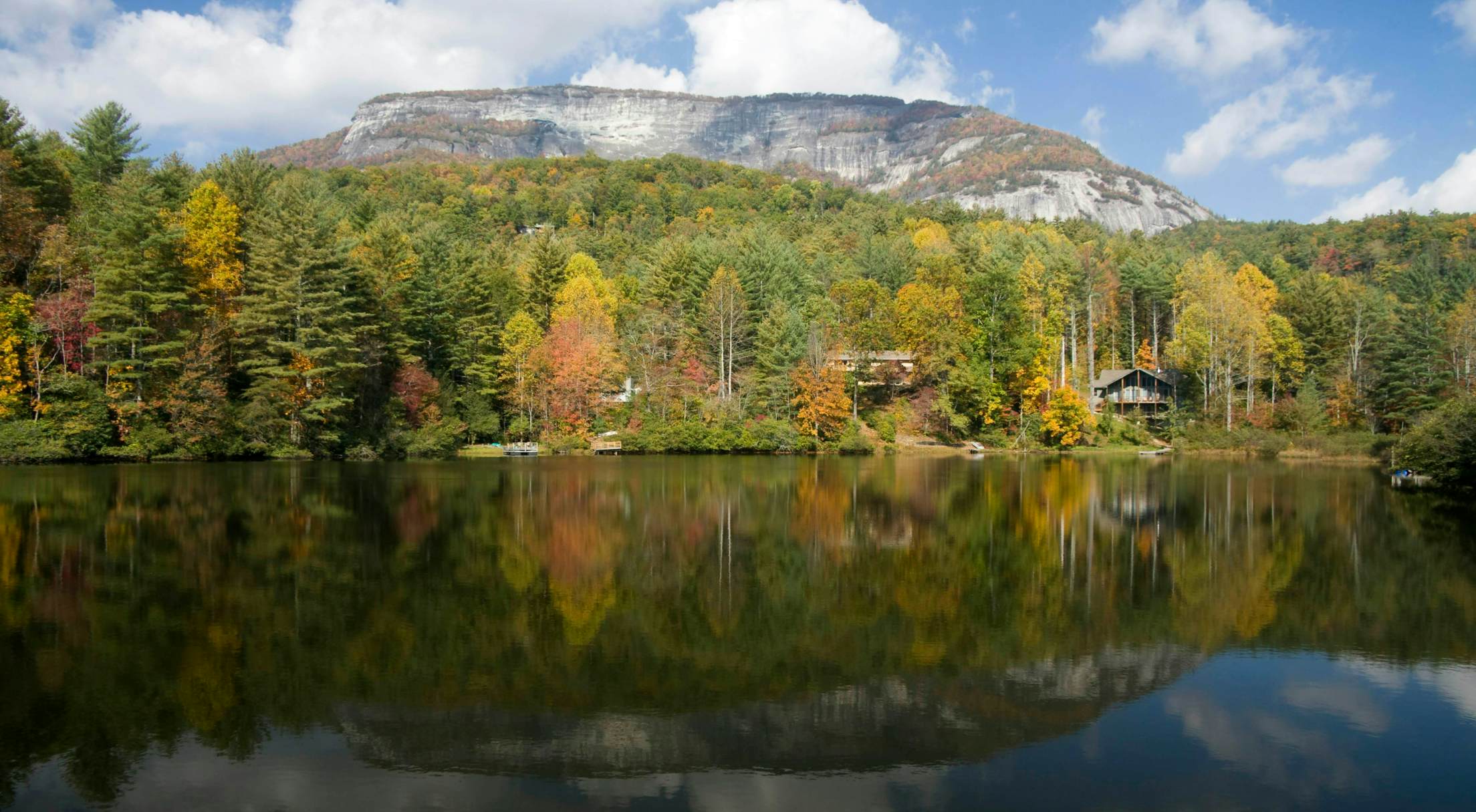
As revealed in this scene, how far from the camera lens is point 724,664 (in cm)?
1058

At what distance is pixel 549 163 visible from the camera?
131m

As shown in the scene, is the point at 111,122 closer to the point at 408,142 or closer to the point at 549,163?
the point at 549,163

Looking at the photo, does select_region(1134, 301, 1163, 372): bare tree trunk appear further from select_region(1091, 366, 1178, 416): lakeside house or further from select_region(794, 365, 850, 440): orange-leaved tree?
select_region(794, 365, 850, 440): orange-leaved tree

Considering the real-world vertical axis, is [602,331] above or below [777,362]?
above

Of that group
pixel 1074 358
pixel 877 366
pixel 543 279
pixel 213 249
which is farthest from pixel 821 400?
pixel 213 249

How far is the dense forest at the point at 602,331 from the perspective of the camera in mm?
39094

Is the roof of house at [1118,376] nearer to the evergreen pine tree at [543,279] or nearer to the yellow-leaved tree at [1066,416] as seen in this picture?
the yellow-leaved tree at [1066,416]

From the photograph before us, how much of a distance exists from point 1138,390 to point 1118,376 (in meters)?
1.81

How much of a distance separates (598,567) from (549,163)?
408 feet

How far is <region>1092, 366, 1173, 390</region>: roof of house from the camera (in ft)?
213

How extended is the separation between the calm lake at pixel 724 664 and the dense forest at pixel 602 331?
20389 millimetres

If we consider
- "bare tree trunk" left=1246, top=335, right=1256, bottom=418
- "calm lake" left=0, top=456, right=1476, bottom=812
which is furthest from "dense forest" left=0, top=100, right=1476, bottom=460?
"calm lake" left=0, top=456, right=1476, bottom=812

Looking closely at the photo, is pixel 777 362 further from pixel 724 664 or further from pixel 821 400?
pixel 724 664

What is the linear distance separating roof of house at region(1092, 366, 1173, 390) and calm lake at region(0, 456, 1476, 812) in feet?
147
